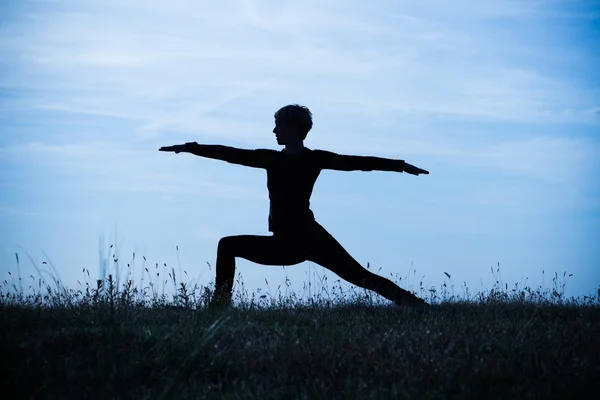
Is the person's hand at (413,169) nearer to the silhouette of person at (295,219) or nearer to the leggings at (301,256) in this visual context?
the silhouette of person at (295,219)

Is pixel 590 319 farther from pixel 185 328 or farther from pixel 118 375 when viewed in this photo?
pixel 118 375

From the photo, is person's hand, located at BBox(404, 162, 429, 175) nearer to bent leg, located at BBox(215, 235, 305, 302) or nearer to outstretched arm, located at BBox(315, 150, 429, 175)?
outstretched arm, located at BBox(315, 150, 429, 175)

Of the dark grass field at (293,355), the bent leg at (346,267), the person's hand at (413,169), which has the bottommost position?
the dark grass field at (293,355)

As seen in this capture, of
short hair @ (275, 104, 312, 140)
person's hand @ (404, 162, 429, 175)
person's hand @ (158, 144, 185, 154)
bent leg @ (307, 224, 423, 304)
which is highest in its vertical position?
short hair @ (275, 104, 312, 140)

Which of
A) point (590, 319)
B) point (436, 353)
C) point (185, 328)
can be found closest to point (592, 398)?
point (436, 353)

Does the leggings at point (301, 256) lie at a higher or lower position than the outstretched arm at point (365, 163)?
lower

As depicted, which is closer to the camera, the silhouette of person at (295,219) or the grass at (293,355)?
the grass at (293,355)

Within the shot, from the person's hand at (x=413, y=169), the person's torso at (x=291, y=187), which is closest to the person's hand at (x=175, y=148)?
the person's torso at (x=291, y=187)

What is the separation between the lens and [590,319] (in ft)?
23.8

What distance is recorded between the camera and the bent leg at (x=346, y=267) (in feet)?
25.0

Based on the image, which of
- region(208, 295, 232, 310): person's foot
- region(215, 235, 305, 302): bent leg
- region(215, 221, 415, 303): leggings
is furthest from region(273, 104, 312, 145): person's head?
region(208, 295, 232, 310): person's foot

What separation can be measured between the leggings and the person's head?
3.69 feet

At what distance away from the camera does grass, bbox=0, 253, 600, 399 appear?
15.3 feet

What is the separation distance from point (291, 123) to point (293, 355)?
338 cm
